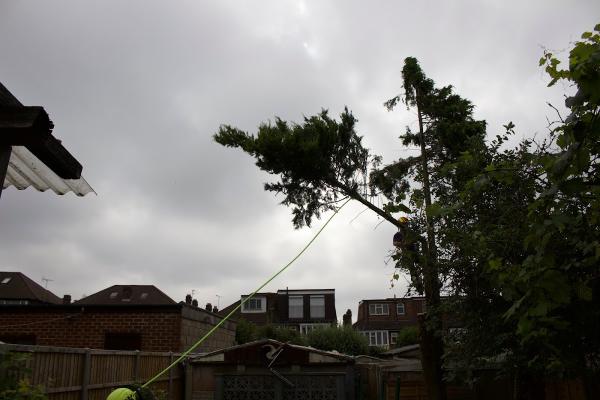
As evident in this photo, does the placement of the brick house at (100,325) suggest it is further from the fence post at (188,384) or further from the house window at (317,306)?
the house window at (317,306)

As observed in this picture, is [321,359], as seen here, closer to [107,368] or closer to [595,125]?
[107,368]

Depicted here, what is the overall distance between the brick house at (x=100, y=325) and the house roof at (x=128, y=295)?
94.2 feet

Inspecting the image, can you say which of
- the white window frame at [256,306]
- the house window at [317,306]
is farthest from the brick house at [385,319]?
the white window frame at [256,306]

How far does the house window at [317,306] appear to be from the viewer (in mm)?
53312

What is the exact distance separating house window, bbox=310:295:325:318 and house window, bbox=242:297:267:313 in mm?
5088

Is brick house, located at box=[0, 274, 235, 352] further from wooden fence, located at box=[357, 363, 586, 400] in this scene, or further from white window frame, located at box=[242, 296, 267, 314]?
white window frame, located at box=[242, 296, 267, 314]

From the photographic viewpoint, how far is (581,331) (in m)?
4.04

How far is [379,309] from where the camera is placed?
55000mm

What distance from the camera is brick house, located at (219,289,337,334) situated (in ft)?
173

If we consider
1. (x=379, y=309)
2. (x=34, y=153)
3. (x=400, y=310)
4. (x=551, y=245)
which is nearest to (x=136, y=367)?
(x=34, y=153)

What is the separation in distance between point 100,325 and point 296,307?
135 feet

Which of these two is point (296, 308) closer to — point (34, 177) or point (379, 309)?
point (379, 309)

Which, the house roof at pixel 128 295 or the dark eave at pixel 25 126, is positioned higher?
the house roof at pixel 128 295

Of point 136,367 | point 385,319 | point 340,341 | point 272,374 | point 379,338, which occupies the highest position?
point 385,319
